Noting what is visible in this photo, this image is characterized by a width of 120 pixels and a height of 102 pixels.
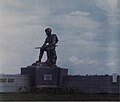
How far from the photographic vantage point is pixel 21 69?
10.1 meters

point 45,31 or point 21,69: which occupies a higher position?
point 45,31

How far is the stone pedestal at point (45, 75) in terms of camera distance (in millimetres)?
9945

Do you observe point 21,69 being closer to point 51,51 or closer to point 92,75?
point 51,51

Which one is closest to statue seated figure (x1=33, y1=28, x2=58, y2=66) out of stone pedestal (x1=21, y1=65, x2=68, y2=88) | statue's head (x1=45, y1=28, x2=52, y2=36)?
statue's head (x1=45, y1=28, x2=52, y2=36)

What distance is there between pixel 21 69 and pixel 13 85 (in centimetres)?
44

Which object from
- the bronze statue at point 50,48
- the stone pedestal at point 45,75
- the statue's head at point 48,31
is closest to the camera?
the statue's head at point 48,31

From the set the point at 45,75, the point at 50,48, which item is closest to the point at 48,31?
the point at 50,48

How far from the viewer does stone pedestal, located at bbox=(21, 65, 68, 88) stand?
995 cm

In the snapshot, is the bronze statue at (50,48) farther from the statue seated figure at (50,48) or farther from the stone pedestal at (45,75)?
the stone pedestal at (45,75)

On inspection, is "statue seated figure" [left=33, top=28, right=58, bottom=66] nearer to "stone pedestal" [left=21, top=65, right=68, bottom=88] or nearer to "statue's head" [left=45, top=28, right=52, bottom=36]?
"statue's head" [left=45, top=28, right=52, bottom=36]

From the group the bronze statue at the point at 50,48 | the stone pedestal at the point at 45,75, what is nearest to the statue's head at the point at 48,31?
the bronze statue at the point at 50,48

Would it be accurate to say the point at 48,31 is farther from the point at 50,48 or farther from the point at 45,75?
the point at 45,75

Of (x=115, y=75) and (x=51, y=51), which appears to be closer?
(x=115, y=75)

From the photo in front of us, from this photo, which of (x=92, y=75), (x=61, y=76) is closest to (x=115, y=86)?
(x=92, y=75)
